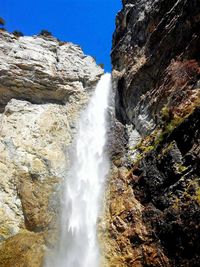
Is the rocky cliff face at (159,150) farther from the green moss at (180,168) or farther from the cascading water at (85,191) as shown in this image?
the cascading water at (85,191)

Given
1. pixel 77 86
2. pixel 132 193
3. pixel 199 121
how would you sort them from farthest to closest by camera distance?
pixel 77 86 → pixel 132 193 → pixel 199 121

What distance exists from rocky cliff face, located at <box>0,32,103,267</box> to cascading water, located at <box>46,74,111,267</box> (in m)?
0.69

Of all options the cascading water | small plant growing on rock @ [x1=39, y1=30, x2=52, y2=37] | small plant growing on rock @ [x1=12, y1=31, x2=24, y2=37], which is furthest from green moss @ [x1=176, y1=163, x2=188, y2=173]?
small plant growing on rock @ [x1=39, y1=30, x2=52, y2=37]

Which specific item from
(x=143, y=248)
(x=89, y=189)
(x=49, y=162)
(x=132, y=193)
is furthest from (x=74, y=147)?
(x=143, y=248)

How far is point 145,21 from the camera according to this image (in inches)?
901

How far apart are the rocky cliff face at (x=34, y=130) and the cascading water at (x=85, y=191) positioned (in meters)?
0.69

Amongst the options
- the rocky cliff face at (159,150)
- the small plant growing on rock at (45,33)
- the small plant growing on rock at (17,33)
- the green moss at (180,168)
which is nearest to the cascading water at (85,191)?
the rocky cliff face at (159,150)

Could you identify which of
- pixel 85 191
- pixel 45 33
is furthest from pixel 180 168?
pixel 45 33

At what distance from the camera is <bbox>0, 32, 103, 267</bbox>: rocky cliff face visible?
19.0 metres

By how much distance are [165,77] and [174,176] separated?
246 inches

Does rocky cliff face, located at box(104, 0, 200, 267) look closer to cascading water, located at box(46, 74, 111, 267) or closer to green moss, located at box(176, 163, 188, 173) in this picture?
green moss, located at box(176, 163, 188, 173)

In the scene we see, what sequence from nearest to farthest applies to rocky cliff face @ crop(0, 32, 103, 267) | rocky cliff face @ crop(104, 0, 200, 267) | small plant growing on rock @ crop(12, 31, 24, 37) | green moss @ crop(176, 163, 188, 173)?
rocky cliff face @ crop(104, 0, 200, 267) < green moss @ crop(176, 163, 188, 173) < rocky cliff face @ crop(0, 32, 103, 267) < small plant growing on rock @ crop(12, 31, 24, 37)

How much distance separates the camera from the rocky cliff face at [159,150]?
43.8 ft

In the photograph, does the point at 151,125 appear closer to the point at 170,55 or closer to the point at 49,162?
the point at 170,55
